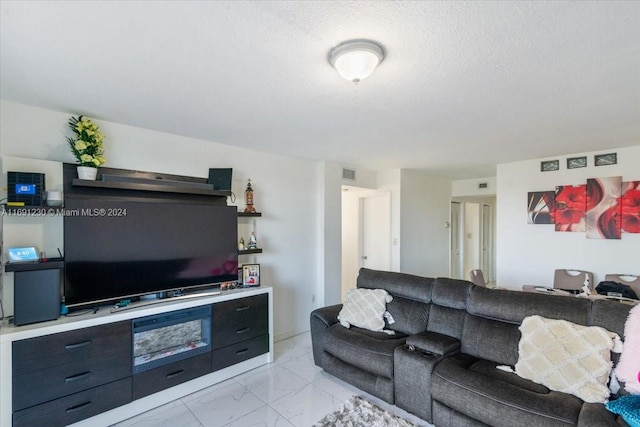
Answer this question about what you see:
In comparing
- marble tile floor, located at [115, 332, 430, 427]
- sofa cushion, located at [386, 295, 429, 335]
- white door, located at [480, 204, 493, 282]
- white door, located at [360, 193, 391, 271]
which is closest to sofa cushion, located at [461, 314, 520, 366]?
sofa cushion, located at [386, 295, 429, 335]

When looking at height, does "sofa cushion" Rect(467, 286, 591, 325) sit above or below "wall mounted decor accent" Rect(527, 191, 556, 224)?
below

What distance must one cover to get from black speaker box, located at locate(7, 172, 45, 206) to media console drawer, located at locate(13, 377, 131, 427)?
4.72 feet

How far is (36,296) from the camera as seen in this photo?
84.5 inches

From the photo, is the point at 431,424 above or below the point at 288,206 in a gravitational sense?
below

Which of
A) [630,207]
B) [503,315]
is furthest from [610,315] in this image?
[630,207]

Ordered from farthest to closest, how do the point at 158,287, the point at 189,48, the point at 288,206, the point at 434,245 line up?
the point at 434,245 → the point at 288,206 → the point at 158,287 → the point at 189,48

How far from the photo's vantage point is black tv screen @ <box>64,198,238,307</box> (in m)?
2.39

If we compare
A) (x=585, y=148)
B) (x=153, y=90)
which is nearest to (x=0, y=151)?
(x=153, y=90)

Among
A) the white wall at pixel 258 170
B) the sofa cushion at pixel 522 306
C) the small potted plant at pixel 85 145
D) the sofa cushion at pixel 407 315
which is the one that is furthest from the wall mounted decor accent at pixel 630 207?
the small potted plant at pixel 85 145

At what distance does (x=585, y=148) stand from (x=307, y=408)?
4.45 meters

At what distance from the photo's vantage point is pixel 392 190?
5.36m

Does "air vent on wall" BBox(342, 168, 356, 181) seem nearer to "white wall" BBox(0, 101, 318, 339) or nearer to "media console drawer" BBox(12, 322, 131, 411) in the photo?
"white wall" BBox(0, 101, 318, 339)

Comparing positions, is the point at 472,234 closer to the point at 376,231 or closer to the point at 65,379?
the point at 376,231

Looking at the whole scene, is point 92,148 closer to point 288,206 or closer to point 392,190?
point 288,206
